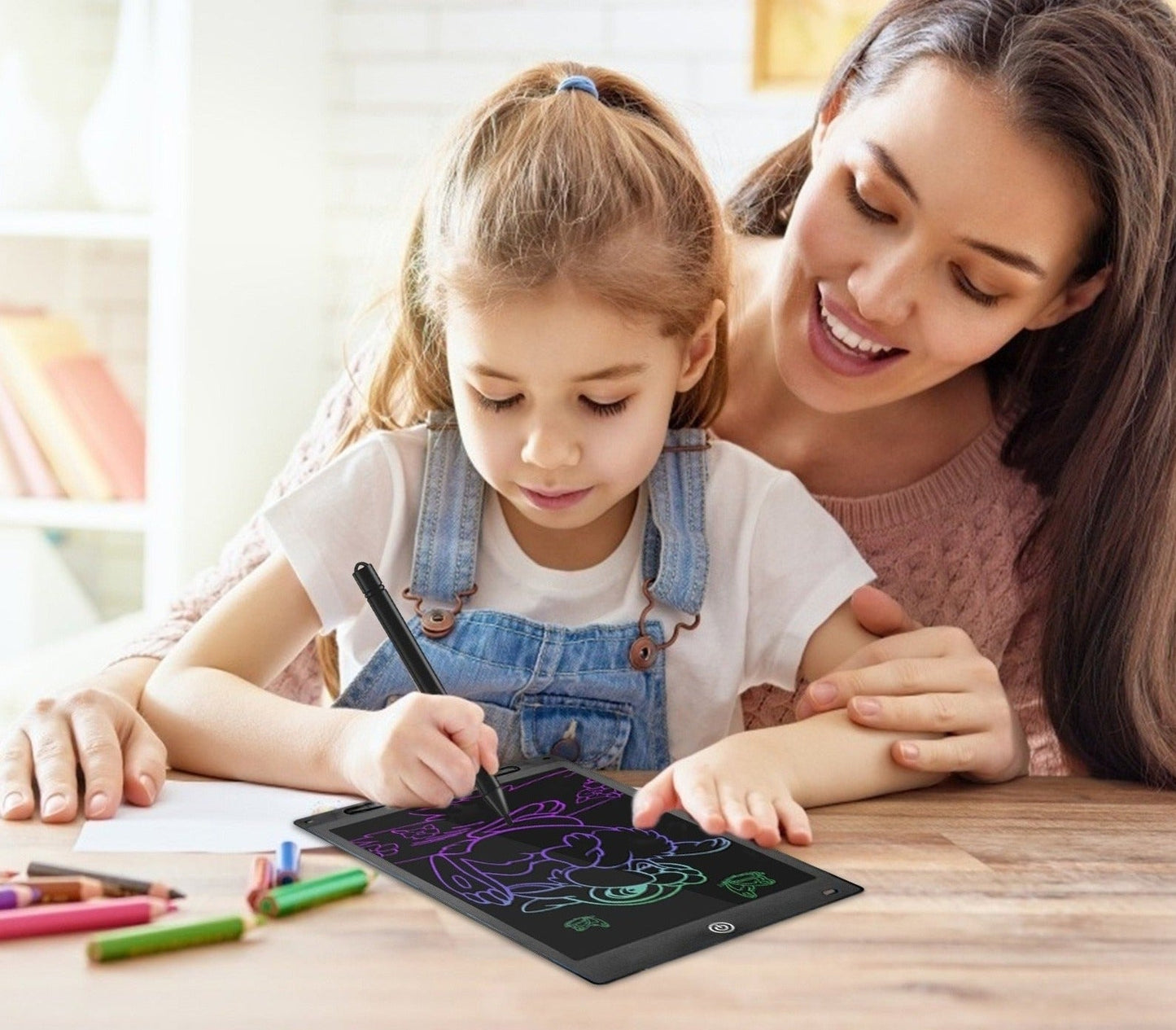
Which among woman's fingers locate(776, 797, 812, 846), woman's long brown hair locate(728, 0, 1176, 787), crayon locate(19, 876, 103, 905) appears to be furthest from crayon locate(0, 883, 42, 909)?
woman's long brown hair locate(728, 0, 1176, 787)

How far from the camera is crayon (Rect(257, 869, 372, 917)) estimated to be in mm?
767

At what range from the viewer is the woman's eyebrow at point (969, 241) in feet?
3.98

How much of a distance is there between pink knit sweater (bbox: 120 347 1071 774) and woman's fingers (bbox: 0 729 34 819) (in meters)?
0.47

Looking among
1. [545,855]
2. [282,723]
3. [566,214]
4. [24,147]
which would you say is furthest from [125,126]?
[545,855]

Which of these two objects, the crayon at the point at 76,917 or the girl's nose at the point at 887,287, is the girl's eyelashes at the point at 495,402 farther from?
the crayon at the point at 76,917

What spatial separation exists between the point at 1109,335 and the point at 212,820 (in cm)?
87

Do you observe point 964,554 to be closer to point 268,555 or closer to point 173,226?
point 268,555

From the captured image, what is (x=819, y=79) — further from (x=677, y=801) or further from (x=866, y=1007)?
(x=866, y=1007)

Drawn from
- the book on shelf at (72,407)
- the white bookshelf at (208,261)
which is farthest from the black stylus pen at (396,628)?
the book on shelf at (72,407)

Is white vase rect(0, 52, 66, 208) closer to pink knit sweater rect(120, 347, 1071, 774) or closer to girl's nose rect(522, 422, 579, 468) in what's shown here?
pink knit sweater rect(120, 347, 1071, 774)

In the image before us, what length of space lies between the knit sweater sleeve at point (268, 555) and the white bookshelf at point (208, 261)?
1215 mm

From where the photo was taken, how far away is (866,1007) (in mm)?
688

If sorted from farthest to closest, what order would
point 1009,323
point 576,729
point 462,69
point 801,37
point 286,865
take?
point 462,69 → point 801,37 → point 1009,323 → point 576,729 → point 286,865

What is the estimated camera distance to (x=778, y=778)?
39.1 inches
